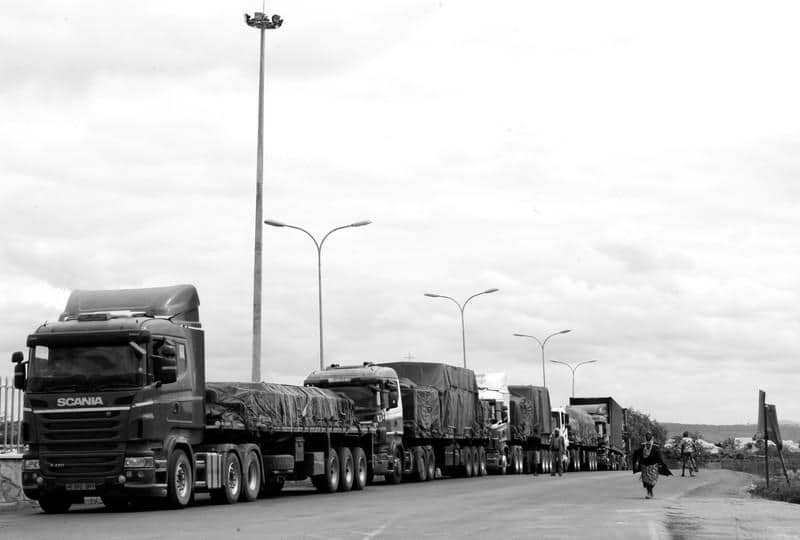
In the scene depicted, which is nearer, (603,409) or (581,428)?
(581,428)

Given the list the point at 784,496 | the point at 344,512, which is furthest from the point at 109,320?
the point at 784,496

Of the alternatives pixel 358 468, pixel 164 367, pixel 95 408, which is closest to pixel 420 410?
pixel 358 468

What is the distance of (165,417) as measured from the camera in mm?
21641

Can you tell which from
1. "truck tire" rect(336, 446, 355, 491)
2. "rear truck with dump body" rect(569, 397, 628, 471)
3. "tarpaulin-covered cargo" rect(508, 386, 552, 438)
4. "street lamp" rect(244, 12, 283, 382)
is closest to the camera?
"truck tire" rect(336, 446, 355, 491)

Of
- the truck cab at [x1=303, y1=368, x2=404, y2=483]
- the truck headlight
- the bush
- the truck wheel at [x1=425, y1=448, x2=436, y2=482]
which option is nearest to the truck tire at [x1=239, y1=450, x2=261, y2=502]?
the truck headlight

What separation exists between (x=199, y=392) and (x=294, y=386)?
5425 mm

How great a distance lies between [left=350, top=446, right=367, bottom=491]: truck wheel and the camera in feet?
102

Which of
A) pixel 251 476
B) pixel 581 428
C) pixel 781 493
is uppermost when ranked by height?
pixel 581 428

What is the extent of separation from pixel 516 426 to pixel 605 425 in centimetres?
1921

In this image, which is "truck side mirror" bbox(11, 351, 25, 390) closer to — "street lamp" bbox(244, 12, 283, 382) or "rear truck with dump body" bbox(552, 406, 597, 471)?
"street lamp" bbox(244, 12, 283, 382)

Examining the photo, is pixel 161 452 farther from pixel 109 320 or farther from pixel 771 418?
pixel 771 418

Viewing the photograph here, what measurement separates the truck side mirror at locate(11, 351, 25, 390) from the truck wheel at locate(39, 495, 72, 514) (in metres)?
1.92

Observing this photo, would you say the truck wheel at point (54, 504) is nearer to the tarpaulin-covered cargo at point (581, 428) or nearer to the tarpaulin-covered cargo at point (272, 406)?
the tarpaulin-covered cargo at point (272, 406)

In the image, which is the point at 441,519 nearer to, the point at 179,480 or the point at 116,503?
the point at 179,480
